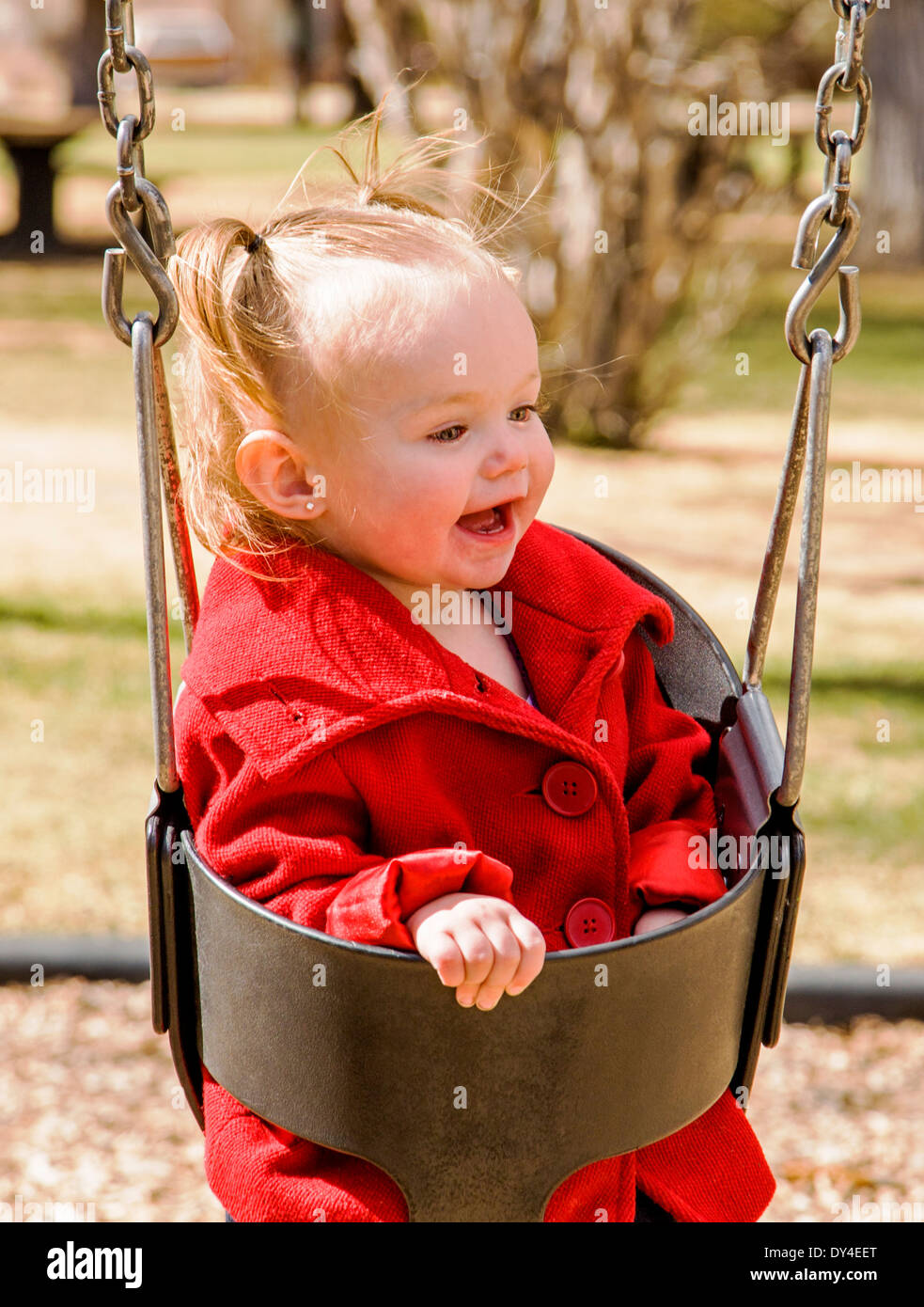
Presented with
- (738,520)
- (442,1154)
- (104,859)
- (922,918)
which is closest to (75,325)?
(738,520)

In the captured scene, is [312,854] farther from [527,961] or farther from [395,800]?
[527,961]

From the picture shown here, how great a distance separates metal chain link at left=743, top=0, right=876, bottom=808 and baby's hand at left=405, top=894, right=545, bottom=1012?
12.0 inches

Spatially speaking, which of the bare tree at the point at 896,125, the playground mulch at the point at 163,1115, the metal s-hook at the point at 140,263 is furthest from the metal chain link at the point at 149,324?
the bare tree at the point at 896,125

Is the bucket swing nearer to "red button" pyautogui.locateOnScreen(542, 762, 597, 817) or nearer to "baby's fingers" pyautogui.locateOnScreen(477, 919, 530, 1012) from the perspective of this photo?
"baby's fingers" pyautogui.locateOnScreen(477, 919, 530, 1012)

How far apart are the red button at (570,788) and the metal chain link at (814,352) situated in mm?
165

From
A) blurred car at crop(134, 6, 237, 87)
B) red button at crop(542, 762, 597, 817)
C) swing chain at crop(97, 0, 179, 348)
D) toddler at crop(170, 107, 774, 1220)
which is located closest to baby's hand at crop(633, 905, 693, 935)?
toddler at crop(170, 107, 774, 1220)

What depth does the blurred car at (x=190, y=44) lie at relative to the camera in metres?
31.5

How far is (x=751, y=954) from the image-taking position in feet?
4.48

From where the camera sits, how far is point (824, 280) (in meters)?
1.39

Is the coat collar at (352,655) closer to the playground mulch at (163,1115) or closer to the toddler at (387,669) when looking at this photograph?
the toddler at (387,669)

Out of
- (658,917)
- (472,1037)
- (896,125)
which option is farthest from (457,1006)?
(896,125)

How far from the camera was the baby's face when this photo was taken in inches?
52.7

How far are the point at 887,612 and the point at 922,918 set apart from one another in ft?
6.41
